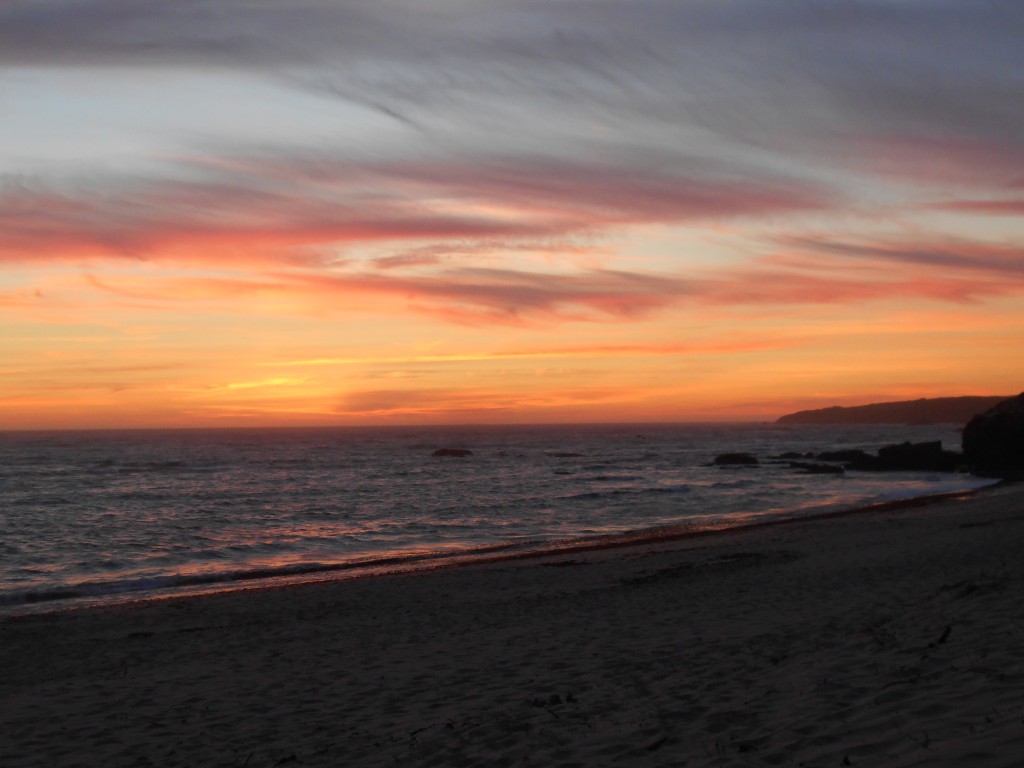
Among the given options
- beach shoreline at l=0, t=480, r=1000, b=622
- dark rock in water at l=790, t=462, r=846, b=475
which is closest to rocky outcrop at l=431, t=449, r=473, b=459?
dark rock in water at l=790, t=462, r=846, b=475

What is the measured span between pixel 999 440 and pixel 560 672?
168 feet

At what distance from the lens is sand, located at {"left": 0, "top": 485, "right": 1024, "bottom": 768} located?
251 inches

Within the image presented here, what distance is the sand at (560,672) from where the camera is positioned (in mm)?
6383

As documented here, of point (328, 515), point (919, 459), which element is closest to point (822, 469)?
point (919, 459)

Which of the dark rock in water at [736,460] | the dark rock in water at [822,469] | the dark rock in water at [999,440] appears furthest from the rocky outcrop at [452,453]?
the dark rock in water at [999,440]

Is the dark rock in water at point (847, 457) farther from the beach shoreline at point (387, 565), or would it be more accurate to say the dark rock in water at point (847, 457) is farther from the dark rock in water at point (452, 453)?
the dark rock in water at point (452, 453)

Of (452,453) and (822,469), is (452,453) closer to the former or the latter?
(452,453)

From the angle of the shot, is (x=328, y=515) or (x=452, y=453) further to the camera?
(x=452, y=453)

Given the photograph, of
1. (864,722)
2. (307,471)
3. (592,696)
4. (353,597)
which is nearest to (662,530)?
(353,597)

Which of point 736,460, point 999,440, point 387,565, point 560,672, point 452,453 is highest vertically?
point 999,440

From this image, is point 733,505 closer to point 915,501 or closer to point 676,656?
point 915,501

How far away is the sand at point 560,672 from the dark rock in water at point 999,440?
38.4 meters

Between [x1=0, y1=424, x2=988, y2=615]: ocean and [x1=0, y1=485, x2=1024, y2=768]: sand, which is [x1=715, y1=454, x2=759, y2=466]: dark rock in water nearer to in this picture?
[x1=0, y1=424, x2=988, y2=615]: ocean

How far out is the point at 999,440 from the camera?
51.1 meters
